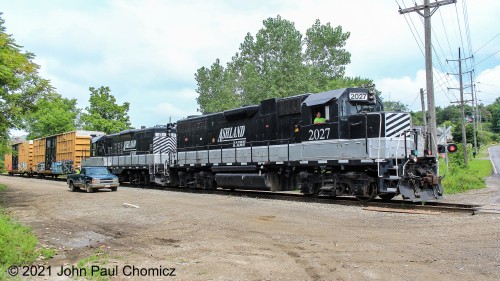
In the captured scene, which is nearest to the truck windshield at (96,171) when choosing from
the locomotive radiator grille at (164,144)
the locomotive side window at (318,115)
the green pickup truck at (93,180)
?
the green pickup truck at (93,180)

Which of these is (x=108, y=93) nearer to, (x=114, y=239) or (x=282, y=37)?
(x=282, y=37)

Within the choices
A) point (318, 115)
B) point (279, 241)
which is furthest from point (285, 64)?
point (279, 241)

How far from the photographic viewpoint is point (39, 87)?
16.7 metres

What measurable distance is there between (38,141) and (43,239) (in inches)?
1438

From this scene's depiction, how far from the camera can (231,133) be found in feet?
64.0

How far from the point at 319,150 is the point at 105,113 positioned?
135 feet

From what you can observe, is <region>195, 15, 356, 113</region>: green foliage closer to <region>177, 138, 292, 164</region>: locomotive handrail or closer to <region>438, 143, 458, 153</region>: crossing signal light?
<region>177, 138, 292, 164</region>: locomotive handrail

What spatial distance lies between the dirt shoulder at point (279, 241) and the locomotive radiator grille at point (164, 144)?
12296 millimetres

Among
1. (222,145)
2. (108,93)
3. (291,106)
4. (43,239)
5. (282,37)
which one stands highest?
(282,37)

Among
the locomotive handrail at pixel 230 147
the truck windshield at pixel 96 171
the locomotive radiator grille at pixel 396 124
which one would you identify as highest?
the locomotive radiator grille at pixel 396 124

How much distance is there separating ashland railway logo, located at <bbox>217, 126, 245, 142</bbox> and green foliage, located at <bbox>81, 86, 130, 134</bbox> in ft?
105

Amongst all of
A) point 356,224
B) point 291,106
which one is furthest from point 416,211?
point 291,106

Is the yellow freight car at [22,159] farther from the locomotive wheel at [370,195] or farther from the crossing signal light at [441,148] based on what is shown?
the crossing signal light at [441,148]

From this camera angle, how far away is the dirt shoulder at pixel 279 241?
5867mm
